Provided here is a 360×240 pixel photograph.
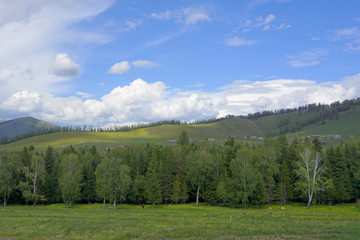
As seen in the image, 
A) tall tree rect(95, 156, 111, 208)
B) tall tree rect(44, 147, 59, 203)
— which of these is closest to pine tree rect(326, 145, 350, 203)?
tall tree rect(95, 156, 111, 208)

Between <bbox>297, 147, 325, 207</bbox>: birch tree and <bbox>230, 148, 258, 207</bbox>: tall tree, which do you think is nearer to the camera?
<bbox>297, 147, 325, 207</bbox>: birch tree

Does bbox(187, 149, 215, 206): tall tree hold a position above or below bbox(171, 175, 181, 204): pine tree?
above

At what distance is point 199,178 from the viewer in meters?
79.6

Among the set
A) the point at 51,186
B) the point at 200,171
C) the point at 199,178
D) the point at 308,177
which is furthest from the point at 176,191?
the point at 51,186

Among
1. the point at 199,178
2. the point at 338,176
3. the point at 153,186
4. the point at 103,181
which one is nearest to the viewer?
the point at 153,186

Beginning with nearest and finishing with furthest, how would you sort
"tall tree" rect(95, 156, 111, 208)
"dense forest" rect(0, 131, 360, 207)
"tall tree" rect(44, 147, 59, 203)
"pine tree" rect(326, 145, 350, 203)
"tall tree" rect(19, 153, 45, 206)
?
1. "dense forest" rect(0, 131, 360, 207)
2. "pine tree" rect(326, 145, 350, 203)
3. "tall tree" rect(95, 156, 111, 208)
4. "tall tree" rect(19, 153, 45, 206)
5. "tall tree" rect(44, 147, 59, 203)

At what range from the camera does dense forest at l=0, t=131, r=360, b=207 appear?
73.4 m

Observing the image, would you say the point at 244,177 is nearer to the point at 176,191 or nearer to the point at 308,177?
the point at 308,177

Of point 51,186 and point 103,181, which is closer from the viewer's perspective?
point 103,181

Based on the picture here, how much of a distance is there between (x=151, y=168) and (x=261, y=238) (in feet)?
184

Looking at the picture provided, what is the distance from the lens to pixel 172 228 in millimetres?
33094

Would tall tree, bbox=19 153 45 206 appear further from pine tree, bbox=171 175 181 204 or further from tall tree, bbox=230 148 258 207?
tall tree, bbox=230 148 258 207

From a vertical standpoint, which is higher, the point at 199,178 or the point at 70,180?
the point at 199,178

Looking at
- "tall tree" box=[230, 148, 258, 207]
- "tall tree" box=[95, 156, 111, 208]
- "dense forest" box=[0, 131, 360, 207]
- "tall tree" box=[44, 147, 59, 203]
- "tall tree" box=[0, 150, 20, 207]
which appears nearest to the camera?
"tall tree" box=[230, 148, 258, 207]
